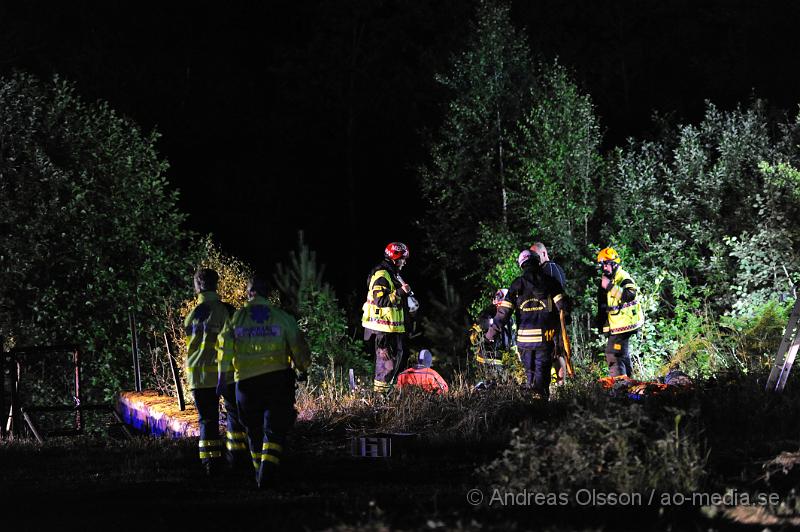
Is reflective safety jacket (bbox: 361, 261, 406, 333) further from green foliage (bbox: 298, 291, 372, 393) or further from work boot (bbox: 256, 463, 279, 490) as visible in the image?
green foliage (bbox: 298, 291, 372, 393)

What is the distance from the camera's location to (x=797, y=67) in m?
30.3

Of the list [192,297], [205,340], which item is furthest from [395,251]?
[192,297]

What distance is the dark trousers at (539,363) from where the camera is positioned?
522 inches

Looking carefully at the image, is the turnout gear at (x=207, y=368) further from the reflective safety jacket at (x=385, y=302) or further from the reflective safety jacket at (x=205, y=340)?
the reflective safety jacket at (x=385, y=302)

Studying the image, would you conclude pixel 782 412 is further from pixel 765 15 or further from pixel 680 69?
pixel 680 69

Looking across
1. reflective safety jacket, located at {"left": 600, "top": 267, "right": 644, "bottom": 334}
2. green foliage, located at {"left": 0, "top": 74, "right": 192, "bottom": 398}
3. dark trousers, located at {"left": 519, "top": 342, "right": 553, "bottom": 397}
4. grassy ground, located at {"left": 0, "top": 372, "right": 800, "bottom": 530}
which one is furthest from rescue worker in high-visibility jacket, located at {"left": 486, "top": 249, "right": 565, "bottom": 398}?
green foliage, located at {"left": 0, "top": 74, "right": 192, "bottom": 398}

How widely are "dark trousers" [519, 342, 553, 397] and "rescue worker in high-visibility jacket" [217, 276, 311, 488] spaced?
13.1 ft

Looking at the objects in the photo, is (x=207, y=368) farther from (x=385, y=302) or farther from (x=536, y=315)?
(x=536, y=315)

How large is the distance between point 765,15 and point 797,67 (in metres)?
2.95

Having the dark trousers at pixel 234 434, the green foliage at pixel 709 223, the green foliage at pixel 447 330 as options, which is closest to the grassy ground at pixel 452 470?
the dark trousers at pixel 234 434

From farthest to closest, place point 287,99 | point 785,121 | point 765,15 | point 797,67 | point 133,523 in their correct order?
point 287,99 < point 765,15 < point 797,67 < point 785,121 < point 133,523

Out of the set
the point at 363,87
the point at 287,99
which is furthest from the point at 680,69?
the point at 287,99

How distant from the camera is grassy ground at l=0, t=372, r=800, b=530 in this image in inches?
319

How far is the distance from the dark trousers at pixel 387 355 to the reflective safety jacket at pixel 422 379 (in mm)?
221
